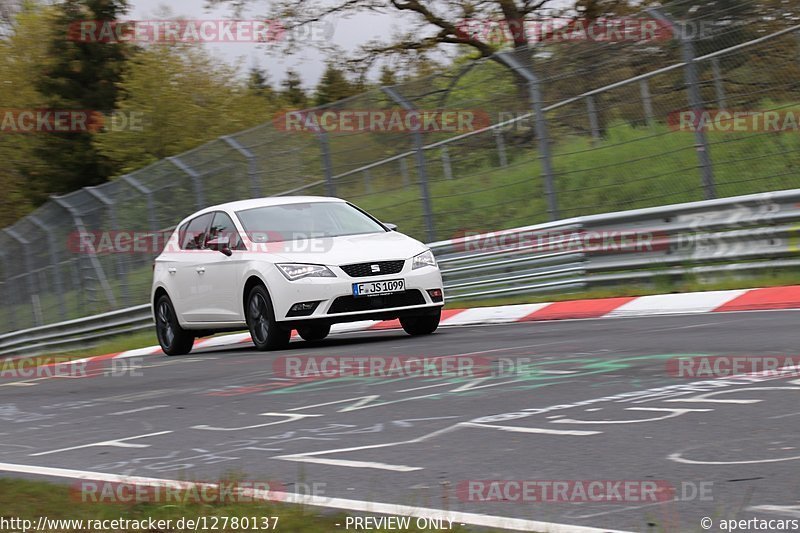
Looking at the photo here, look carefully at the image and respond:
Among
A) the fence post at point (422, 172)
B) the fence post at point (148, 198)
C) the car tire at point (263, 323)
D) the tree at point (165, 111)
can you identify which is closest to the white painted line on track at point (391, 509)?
the car tire at point (263, 323)

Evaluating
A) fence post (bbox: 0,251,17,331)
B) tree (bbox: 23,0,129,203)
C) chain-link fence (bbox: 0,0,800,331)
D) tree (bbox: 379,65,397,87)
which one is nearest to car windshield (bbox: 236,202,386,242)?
chain-link fence (bbox: 0,0,800,331)

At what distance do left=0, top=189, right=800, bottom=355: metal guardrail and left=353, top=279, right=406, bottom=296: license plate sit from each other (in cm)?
325

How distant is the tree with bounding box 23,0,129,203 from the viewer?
50.4 metres

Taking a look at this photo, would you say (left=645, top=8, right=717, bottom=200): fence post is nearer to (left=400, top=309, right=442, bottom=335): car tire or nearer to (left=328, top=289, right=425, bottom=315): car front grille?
(left=400, top=309, right=442, bottom=335): car tire

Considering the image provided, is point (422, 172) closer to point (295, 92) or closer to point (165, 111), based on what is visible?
point (165, 111)

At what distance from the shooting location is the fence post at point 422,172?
647 inches

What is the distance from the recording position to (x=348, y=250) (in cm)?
1205

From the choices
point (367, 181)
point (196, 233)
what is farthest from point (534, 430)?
point (367, 181)

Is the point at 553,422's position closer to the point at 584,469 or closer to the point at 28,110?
the point at 584,469

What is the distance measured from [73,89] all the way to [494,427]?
157ft

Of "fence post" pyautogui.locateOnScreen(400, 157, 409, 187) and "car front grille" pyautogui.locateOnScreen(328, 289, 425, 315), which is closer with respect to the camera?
"car front grille" pyautogui.locateOnScreen(328, 289, 425, 315)

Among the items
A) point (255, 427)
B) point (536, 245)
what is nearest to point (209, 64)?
point (536, 245)

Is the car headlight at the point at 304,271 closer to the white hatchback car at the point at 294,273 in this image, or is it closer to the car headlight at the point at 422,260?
the white hatchback car at the point at 294,273

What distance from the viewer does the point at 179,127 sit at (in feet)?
156
